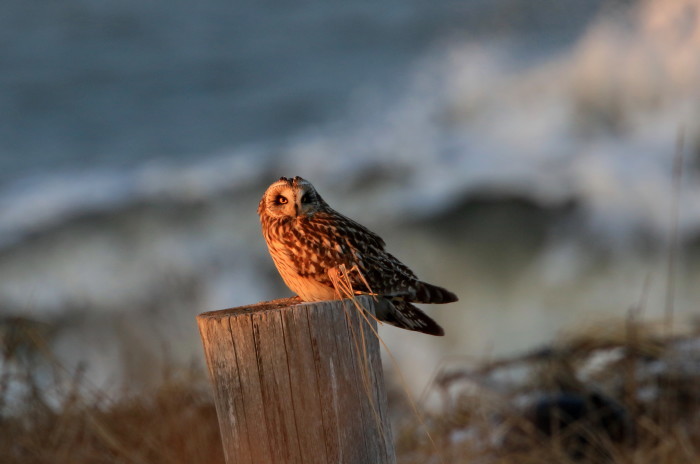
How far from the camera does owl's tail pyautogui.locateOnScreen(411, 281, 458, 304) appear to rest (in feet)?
7.86

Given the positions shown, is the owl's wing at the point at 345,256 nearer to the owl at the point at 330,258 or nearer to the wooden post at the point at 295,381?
the owl at the point at 330,258

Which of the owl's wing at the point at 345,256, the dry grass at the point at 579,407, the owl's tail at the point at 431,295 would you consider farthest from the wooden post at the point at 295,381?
the dry grass at the point at 579,407

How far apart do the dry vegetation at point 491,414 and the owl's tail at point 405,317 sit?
72.7 inches

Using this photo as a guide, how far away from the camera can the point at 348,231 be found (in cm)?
234

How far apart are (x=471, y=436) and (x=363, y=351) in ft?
10.2

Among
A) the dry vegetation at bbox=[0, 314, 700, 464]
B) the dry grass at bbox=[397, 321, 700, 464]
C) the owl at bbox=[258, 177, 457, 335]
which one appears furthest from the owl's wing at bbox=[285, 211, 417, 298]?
the dry grass at bbox=[397, 321, 700, 464]

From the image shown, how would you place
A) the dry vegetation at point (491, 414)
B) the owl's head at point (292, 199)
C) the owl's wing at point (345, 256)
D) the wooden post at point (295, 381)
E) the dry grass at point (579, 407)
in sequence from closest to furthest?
the wooden post at point (295, 381) < the owl's wing at point (345, 256) < the owl's head at point (292, 199) < the dry vegetation at point (491, 414) < the dry grass at point (579, 407)

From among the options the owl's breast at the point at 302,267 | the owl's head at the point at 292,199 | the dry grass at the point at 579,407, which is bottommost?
the dry grass at the point at 579,407

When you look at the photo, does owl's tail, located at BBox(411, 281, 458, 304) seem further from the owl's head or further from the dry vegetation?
the dry vegetation

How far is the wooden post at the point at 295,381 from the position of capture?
1.81 metres

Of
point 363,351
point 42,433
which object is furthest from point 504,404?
point 363,351

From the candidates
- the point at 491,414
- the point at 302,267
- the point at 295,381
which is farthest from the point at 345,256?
the point at 491,414

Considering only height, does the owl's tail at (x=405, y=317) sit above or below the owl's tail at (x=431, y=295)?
below

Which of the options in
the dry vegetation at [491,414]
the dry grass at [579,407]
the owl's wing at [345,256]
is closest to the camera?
the owl's wing at [345,256]
